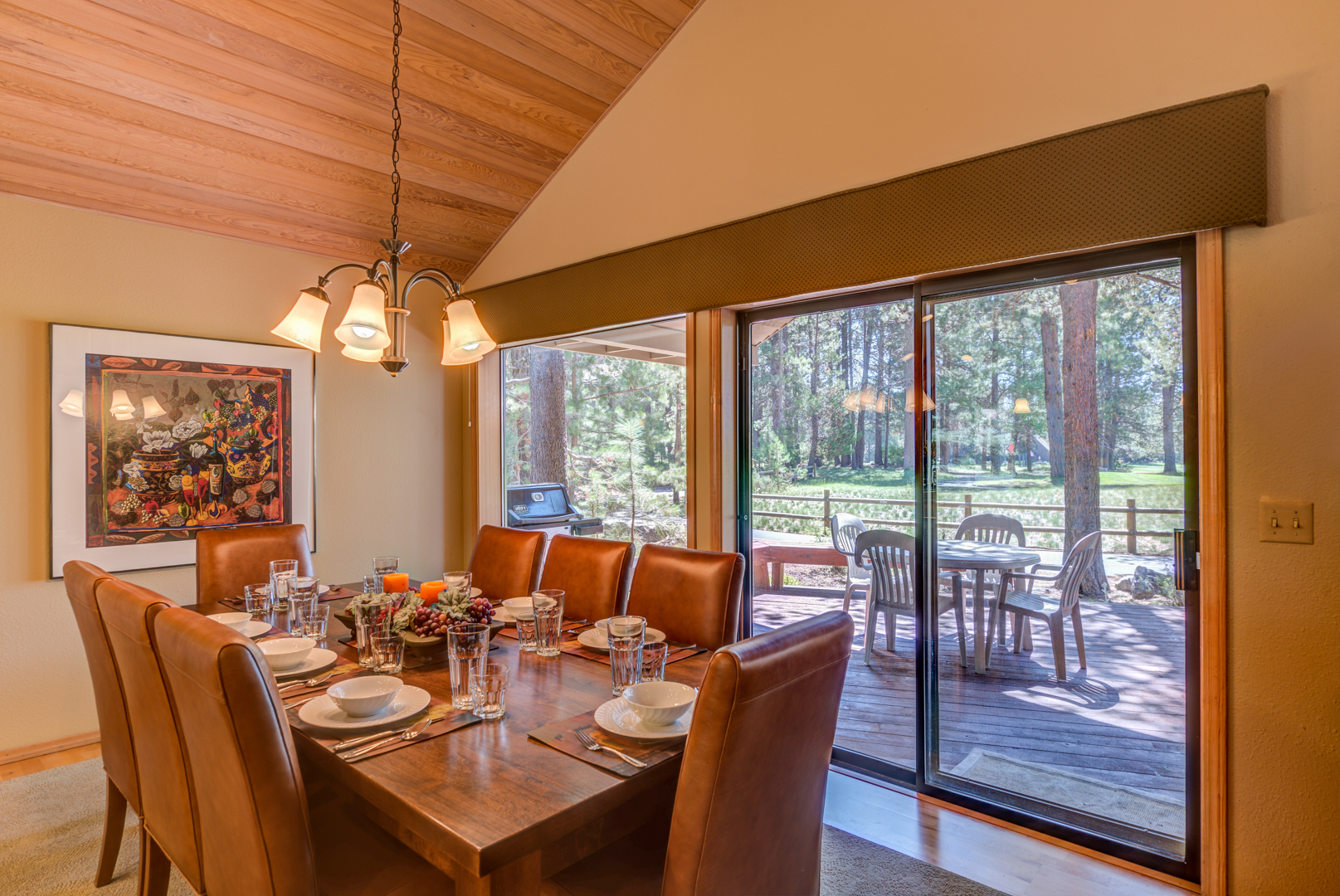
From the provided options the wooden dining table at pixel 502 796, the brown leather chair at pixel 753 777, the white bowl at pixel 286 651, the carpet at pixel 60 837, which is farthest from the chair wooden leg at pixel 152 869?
the brown leather chair at pixel 753 777

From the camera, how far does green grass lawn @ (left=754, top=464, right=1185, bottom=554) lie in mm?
2062

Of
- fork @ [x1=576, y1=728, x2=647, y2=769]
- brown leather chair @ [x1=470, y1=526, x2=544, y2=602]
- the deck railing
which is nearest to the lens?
fork @ [x1=576, y1=728, x2=647, y2=769]

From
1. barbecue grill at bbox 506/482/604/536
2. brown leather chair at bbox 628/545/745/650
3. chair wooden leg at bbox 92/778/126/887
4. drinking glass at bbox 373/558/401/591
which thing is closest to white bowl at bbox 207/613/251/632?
drinking glass at bbox 373/558/401/591

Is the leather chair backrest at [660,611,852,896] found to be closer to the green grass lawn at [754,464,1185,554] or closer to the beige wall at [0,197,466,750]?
the green grass lawn at [754,464,1185,554]

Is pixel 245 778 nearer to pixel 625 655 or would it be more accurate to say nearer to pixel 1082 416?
pixel 625 655

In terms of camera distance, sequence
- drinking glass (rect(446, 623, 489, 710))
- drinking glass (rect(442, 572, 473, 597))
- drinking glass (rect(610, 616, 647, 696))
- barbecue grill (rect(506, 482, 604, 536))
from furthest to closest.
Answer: barbecue grill (rect(506, 482, 604, 536)) < drinking glass (rect(442, 572, 473, 597)) < drinking glass (rect(610, 616, 647, 696)) < drinking glass (rect(446, 623, 489, 710))

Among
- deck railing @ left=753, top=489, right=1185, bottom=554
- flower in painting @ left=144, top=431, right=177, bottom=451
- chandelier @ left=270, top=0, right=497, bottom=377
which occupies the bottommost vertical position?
deck railing @ left=753, top=489, right=1185, bottom=554

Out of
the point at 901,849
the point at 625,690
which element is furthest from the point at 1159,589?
the point at 625,690

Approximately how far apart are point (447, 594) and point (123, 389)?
2302 millimetres

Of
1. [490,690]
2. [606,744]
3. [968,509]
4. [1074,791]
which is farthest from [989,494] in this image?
[490,690]

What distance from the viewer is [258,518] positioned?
345cm

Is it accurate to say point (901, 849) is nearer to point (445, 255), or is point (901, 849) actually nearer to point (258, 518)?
point (258, 518)

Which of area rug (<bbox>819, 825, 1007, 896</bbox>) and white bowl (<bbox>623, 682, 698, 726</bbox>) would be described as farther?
area rug (<bbox>819, 825, 1007, 896</bbox>)

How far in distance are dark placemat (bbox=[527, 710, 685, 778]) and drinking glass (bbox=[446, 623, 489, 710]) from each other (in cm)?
20
